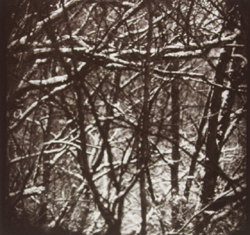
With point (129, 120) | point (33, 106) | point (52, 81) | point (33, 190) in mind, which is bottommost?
point (33, 190)

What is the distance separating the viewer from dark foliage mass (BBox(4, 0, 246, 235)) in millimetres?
1500

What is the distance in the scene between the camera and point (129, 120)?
60.4 inches

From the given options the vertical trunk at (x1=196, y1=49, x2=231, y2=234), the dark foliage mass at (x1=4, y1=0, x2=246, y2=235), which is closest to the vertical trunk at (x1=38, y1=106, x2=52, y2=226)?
the dark foliage mass at (x1=4, y1=0, x2=246, y2=235)

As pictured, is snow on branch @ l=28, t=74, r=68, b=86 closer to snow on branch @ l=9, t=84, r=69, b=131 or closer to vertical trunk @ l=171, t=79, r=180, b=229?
snow on branch @ l=9, t=84, r=69, b=131

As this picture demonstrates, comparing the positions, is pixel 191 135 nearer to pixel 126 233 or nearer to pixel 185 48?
pixel 185 48

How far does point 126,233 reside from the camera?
1.51 meters

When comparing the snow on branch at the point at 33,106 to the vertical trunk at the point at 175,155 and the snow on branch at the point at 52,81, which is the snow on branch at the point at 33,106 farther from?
the vertical trunk at the point at 175,155

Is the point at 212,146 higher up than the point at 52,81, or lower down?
lower down

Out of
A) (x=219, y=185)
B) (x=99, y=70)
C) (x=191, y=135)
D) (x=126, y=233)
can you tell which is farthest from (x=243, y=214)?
(x=99, y=70)

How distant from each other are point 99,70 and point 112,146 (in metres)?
0.49

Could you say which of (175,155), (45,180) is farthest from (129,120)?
(45,180)

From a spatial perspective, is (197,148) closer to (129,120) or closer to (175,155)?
(175,155)

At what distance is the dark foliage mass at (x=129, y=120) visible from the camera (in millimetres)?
1500

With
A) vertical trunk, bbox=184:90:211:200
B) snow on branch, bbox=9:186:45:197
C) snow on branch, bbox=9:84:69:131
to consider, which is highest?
snow on branch, bbox=9:84:69:131
